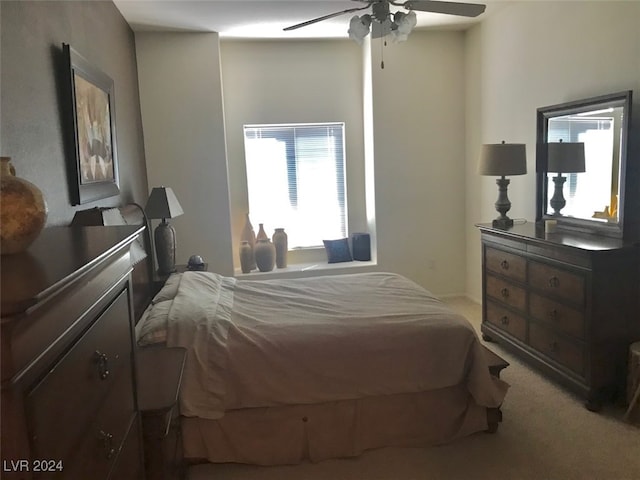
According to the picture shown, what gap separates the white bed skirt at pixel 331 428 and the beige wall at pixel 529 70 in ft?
7.26

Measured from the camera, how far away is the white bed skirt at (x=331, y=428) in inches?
93.8

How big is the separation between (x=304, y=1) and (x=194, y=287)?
2424 mm

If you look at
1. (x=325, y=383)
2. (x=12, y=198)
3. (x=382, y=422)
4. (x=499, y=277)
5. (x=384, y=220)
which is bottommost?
(x=382, y=422)

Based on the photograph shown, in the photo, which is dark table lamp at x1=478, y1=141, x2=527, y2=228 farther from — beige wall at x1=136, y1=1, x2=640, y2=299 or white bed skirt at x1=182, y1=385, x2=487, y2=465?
white bed skirt at x1=182, y1=385, x2=487, y2=465

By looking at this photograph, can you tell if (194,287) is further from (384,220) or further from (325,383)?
(384,220)

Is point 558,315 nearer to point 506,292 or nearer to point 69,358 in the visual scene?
point 506,292

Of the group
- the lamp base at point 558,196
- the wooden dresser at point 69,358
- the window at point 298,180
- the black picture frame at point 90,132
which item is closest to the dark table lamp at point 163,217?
the black picture frame at point 90,132

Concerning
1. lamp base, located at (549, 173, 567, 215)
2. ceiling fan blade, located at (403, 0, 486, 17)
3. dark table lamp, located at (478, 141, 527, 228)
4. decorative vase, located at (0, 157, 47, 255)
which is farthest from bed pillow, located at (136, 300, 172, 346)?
lamp base, located at (549, 173, 567, 215)

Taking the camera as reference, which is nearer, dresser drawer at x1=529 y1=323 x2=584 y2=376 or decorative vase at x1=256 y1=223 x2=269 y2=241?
dresser drawer at x1=529 y1=323 x2=584 y2=376

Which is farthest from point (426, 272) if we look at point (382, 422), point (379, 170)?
point (382, 422)

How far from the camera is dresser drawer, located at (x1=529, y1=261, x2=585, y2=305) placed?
2.79m

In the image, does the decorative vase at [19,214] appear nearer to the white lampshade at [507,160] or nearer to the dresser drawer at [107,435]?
the dresser drawer at [107,435]

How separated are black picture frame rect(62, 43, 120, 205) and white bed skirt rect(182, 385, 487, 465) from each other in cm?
142

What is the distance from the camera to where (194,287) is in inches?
119
